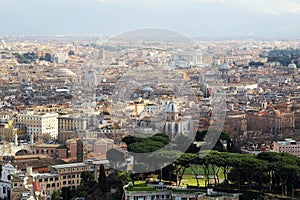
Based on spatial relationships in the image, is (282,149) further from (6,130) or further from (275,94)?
(275,94)

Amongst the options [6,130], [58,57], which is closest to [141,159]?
[6,130]

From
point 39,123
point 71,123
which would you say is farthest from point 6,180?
point 39,123

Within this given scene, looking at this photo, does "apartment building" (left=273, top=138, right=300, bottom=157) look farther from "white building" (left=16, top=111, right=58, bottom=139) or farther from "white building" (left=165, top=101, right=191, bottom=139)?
"white building" (left=16, top=111, right=58, bottom=139)

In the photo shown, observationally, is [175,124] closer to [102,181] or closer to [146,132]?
[146,132]

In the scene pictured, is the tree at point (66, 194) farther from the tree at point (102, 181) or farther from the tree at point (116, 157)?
the tree at point (116, 157)

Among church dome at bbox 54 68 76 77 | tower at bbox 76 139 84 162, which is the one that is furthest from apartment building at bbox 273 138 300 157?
church dome at bbox 54 68 76 77
